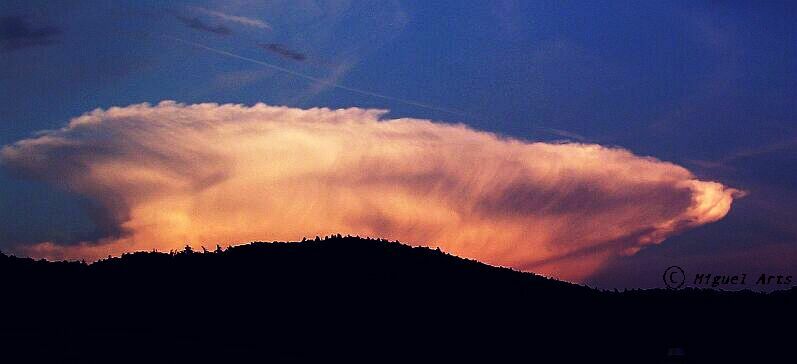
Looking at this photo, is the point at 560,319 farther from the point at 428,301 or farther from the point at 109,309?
the point at 109,309

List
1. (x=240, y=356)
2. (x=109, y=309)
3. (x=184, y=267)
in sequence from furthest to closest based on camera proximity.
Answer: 1. (x=184, y=267)
2. (x=109, y=309)
3. (x=240, y=356)

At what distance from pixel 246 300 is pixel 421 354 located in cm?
769

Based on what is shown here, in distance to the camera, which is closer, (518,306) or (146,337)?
(146,337)

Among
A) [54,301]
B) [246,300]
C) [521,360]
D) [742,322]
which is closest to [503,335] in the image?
[521,360]

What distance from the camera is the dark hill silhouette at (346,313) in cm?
3225

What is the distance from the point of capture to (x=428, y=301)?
37594mm

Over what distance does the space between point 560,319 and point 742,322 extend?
30.4 ft

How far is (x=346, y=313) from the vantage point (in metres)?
35.5

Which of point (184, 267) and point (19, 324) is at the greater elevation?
point (184, 267)

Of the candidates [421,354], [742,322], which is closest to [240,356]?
[421,354]

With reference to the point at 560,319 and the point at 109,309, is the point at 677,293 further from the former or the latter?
the point at 109,309

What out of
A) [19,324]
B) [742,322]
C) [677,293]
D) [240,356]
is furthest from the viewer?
[677,293]

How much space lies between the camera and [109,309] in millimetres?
35594

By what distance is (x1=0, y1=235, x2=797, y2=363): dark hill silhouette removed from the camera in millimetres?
32250
